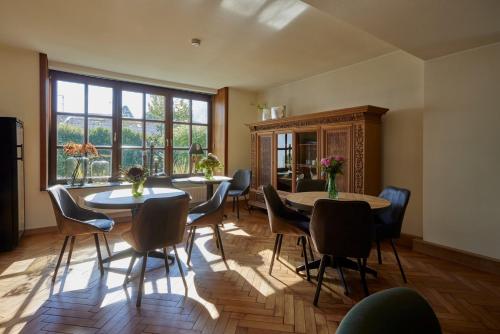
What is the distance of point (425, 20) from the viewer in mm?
2270

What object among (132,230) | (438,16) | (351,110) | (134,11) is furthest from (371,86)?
(132,230)

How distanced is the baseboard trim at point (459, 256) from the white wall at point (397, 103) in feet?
0.83

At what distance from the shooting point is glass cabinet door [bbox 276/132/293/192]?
4656mm

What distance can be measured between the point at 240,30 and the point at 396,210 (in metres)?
2.43

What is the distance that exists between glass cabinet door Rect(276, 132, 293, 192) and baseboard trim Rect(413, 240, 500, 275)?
6.73 feet

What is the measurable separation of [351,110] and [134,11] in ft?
8.88

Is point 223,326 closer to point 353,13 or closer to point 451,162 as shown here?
point 353,13

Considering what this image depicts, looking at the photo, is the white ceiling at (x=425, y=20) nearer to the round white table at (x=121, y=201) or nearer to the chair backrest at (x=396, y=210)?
the chair backrest at (x=396, y=210)

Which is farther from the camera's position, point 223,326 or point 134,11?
point 134,11

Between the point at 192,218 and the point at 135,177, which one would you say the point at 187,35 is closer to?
the point at 135,177

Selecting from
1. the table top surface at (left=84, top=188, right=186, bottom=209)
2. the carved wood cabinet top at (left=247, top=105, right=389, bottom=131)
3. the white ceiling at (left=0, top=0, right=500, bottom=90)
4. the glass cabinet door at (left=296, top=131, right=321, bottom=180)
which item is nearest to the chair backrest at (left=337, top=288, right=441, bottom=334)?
the white ceiling at (left=0, top=0, right=500, bottom=90)

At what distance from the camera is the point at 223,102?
5.51 metres

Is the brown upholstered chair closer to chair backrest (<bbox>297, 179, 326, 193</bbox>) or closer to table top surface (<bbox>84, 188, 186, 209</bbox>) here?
chair backrest (<bbox>297, 179, 326, 193</bbox>)

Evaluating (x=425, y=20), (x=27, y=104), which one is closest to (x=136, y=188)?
(x=27, y=104)
